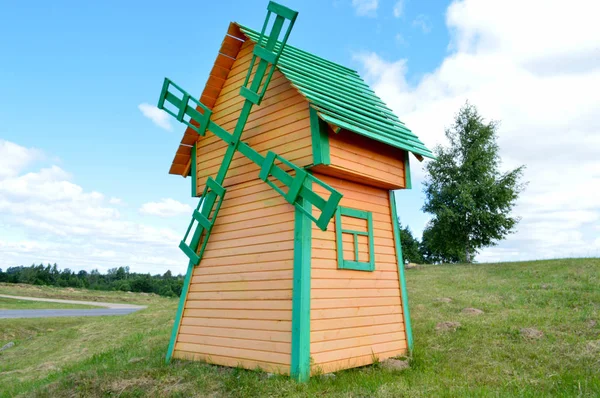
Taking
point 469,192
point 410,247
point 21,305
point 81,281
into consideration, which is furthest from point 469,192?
point 81,281

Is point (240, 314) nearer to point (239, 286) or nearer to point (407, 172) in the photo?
point (239, 286)

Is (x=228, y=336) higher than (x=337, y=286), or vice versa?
(x=337, y=286)

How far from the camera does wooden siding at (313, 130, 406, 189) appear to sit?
25.5ft

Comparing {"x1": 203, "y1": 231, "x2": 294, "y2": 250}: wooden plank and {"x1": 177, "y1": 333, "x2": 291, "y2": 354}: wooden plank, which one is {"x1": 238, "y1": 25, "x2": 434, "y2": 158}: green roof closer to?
{"x1": 203, "y1": 231, "x2": 294, "y2": 250}: wooden plank

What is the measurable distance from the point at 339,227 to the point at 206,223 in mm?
2791

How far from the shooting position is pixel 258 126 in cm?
878

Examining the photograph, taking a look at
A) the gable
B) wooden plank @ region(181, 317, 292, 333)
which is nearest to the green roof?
the gable

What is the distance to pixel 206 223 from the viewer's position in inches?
352

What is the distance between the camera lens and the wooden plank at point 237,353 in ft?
23.0

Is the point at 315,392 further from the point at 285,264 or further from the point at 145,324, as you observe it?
the point at 145,324

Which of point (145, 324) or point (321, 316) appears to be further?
point (145, 324)

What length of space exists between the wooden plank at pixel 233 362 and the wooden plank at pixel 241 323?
1.78ft

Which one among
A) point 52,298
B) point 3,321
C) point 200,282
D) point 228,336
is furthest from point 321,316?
point 52,298

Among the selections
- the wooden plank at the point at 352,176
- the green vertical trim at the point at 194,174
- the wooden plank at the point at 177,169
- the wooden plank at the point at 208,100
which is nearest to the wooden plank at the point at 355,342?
the wooden plank at the point at 352,176
